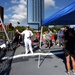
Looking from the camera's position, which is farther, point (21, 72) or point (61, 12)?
point (21, 72)

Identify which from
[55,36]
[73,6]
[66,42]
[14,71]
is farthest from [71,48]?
[55,36]

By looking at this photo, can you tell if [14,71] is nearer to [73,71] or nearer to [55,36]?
[73,71]

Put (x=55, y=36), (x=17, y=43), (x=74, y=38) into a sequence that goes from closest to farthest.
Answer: (x=74, y=38) < (x=17, y=43) < (x=55, y=36)

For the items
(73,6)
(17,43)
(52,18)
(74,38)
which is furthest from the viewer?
(17,43)

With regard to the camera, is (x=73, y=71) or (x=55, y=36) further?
(x=55, y=36)

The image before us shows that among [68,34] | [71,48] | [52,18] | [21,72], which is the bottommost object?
[21,72]

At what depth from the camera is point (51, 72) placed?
6.80 meters

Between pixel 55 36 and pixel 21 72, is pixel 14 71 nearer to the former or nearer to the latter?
pixel 21 72

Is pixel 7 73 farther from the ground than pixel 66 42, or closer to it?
closer to it

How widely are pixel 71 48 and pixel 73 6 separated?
1.42 metres

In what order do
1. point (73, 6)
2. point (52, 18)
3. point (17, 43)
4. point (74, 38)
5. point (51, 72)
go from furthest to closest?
1. point (17, 43)
2. point (52, 18)
3. point (51, 72)
4. point (74, 38)
5. point (73, 6)

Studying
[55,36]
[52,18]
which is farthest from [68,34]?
[55,36]

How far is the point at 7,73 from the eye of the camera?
6680mm

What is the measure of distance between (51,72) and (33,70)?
2.52ft
